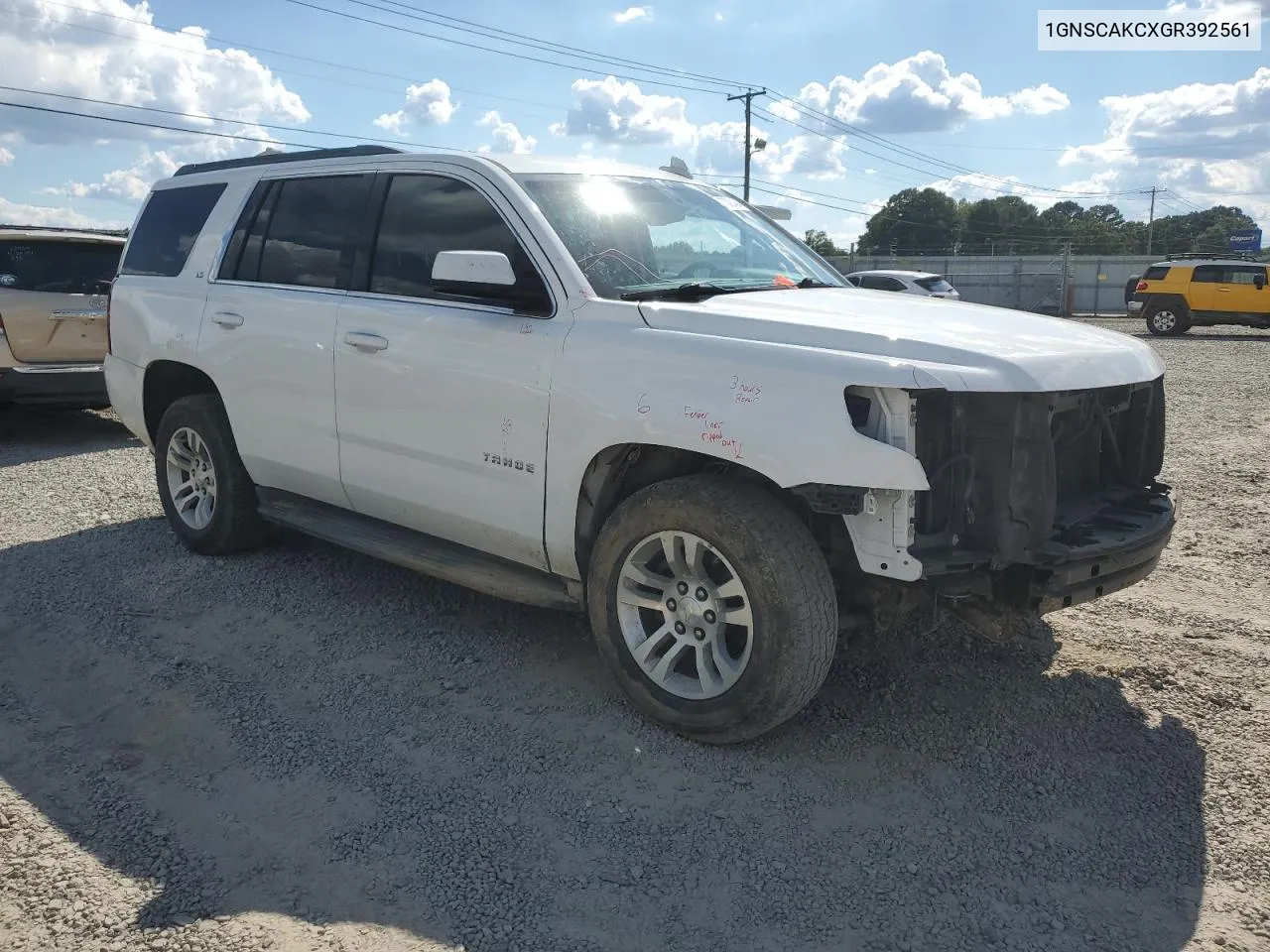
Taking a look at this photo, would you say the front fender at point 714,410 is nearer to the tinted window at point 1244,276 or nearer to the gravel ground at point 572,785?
the gravel ground at point 572,785

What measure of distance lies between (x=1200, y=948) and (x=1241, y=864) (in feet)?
1.51

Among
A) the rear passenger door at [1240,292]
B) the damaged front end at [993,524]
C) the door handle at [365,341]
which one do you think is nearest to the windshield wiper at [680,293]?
the damaged front end at [993,524]

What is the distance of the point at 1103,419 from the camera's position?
386cm

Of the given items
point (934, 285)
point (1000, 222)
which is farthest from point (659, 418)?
point (1000, 222)

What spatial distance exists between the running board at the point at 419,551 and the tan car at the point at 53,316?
500 cm

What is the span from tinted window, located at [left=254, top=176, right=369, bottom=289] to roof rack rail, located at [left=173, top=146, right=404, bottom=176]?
0.43ft

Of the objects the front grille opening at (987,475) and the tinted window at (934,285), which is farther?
the tinted window at (934,285)

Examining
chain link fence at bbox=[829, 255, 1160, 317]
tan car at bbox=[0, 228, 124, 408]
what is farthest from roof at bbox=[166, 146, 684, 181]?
chain link fence at bbox=[829, 255, 1160, 317]

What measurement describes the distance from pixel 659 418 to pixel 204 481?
3.31m

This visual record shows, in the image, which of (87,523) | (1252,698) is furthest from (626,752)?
(87,523)

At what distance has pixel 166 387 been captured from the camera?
19.6 ft

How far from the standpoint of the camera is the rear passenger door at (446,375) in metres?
3.93

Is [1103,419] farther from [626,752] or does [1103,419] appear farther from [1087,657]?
[626,752]

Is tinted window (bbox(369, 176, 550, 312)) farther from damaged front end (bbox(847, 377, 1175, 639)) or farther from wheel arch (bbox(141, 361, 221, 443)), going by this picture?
wheel arch (bbox(141, 361, 221, 443))
